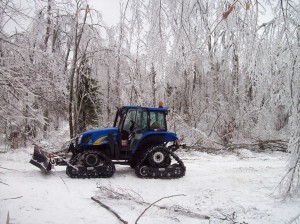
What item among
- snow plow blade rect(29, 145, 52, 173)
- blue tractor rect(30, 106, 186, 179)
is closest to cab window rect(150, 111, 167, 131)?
blue tractor rect(30, 106, 186, 179)

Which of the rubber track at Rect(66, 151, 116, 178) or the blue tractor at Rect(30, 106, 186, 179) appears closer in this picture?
the rubber track at Rect(66, 151, 116, 178)

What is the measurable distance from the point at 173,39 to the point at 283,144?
1422 centimetres

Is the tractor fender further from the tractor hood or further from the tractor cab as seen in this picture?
the tractor hood

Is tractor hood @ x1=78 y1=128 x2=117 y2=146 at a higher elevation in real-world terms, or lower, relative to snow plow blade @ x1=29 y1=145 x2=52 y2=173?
higher

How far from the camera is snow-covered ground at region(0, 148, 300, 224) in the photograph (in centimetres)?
524

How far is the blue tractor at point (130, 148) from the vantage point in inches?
320

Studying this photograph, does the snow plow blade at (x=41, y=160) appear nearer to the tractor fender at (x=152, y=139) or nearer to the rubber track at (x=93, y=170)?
the rubber track at (x=93, y=170)

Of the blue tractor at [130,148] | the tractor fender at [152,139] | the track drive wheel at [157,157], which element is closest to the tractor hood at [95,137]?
the blue tractor at [130,148]

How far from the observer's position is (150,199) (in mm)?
6543

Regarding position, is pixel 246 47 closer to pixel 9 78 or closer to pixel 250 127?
pixel 9 78

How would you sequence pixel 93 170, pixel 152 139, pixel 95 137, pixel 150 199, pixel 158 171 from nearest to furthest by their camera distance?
pixel 150 199
pixel 93 170
pixel 158 171
pixel 95 137
pixel 152 139

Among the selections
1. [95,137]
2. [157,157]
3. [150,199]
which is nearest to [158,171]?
[157,157]

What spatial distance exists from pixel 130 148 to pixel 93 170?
1259 mm

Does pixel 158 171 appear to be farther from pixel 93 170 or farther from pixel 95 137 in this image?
pixel 95 137
